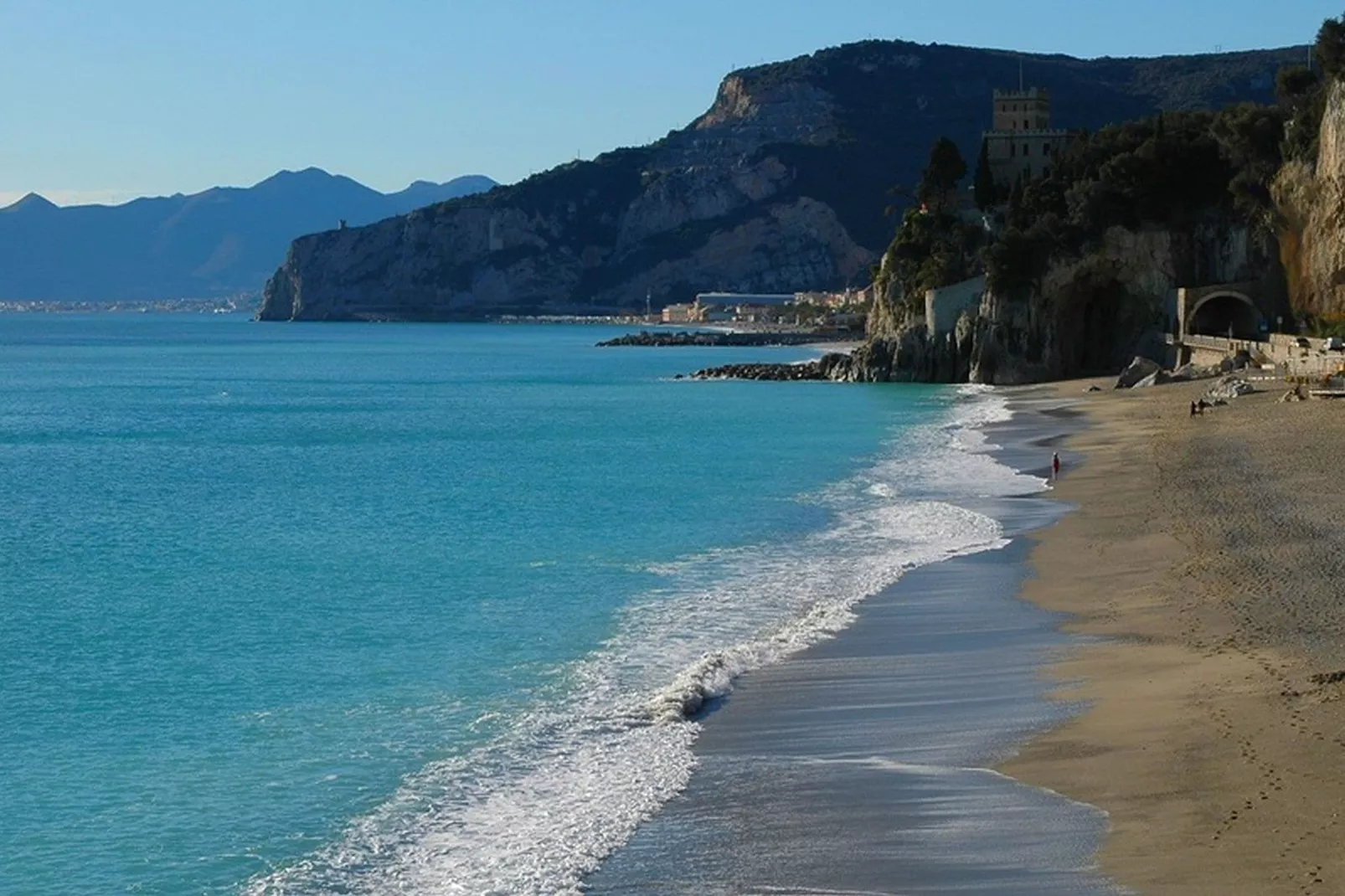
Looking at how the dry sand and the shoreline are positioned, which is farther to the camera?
the shoreline

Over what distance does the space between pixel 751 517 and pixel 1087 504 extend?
542cm

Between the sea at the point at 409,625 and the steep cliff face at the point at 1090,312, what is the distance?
1637 centimetres

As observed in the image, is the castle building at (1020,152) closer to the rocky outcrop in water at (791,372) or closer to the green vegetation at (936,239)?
the green vegetation at (936,239)

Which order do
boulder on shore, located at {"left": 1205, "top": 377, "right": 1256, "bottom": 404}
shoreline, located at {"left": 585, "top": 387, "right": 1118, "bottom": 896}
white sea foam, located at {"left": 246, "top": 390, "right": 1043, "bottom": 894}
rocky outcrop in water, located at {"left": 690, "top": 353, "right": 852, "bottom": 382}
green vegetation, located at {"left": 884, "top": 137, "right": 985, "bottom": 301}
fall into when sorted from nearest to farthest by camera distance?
shoreline, located at {"left": 585, "top": 387, "right": 1118, "bottom": 896} < white sea foam, located at {"left": 246, "top": 390, "right": 1043, "bottom": 894} < boulder on shore, located at {"left": 1205, "top": 377, "right": 1256, "bottom": 404} < green vegetation, located at {"left": 884, "top": 137, "right": 985, "bottom": 301} < rocky outcrop in water, located at {"left": 690, "top": 353, "right": 852, "bottom": 382}

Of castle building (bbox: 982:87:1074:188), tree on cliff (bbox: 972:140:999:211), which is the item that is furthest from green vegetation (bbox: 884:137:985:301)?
castle building (bbox: 982:87:1074:188)

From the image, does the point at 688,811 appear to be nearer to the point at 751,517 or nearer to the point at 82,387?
the point at 751,517

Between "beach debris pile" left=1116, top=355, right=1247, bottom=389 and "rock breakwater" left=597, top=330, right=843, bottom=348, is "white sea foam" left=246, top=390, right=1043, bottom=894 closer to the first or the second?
"beach debris pile" left=1116, top=355, right=1247, bottom=389

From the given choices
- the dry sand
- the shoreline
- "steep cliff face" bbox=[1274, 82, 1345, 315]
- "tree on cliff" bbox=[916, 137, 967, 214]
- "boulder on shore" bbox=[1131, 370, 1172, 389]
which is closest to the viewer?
the dry sand

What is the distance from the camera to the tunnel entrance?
6131 cm

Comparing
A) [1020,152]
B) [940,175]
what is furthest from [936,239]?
[1020,152]

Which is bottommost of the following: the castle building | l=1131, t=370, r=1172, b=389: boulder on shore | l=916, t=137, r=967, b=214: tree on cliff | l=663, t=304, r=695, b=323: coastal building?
l=1131, t=370, r=1172, b=389: boulder on shore

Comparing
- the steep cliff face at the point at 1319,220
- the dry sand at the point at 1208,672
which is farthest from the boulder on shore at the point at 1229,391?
the dry sand at the point at 1208,672

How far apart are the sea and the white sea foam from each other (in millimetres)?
38

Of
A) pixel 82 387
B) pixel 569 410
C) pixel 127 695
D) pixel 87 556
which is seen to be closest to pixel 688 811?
pixel 127 695
